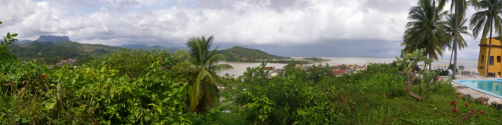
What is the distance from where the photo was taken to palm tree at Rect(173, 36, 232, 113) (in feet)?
41.2

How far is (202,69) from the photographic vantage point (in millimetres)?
13070

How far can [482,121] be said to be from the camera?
231 inches

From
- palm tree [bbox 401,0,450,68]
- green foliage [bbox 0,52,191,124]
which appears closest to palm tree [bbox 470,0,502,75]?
palm tree [bbox 401,0,450,68]

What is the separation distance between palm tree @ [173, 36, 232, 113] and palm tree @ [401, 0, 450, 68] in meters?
14.2

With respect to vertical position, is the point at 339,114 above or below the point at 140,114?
below

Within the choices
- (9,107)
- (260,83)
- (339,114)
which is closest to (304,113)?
(339,114)

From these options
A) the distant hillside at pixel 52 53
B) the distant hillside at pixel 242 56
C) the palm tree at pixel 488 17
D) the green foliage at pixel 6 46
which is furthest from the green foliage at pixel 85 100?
the distant hillside at pixel 242 56

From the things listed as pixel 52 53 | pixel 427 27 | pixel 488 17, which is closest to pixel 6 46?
pixel 427 27

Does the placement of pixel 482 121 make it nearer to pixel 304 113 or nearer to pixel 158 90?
pixel 304 113

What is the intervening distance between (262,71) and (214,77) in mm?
6375

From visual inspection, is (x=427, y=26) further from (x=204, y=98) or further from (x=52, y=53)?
Result: (x=52, y=53)

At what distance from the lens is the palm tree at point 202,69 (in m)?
12.6

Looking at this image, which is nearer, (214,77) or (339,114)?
(339,114)

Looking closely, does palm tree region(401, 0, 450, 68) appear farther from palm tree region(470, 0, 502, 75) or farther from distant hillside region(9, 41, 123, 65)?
distant hillside region(9, 41, 123, 65)
